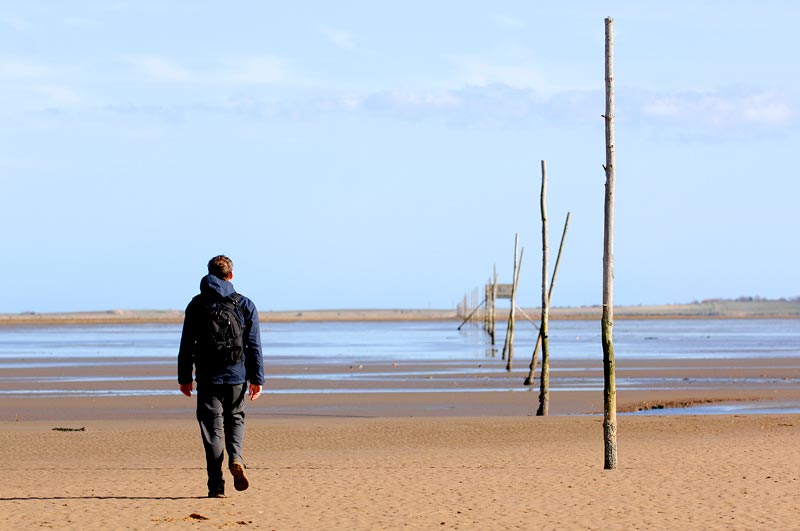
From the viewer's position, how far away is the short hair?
31.9 feet

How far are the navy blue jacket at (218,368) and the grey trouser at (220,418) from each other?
8 centimetres

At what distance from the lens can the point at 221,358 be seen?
9.59 meters

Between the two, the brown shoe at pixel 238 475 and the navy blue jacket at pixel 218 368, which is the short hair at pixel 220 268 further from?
the brown shoe at pixel 238 475

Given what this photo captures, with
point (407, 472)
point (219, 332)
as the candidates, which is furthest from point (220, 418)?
point (407, 472)

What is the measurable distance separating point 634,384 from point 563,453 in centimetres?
1569

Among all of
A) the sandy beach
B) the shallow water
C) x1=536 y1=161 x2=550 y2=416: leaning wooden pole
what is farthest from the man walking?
the shallow water

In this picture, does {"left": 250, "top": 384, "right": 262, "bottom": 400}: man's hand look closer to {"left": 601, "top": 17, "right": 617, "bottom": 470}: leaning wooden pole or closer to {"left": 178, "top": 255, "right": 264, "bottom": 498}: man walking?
{"left": 178, "top": 255, "right": 264, "bottom": 498}: man walking

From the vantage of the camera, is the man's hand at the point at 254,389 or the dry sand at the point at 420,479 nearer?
the dry sand at the point at 420,479

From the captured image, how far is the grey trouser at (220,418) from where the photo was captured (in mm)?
9648

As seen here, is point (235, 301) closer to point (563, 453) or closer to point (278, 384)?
point (563, 453)

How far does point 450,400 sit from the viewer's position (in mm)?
24016

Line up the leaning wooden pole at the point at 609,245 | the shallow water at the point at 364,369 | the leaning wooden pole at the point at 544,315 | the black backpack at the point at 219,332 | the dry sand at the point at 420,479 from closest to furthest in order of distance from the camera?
the dry sand at the point at 420,479
the black backpack at the point at 219,332
the leaning wooden pole at the point at 609,245
the leaning wooden pole at the point at 544,315
the shallow water at the point at 364,369

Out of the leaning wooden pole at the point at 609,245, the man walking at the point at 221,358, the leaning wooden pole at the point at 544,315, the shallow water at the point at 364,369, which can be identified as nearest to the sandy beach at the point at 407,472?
the leaning wooden pole at the point at 609,245

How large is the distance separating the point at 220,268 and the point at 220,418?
1181 millimetres
